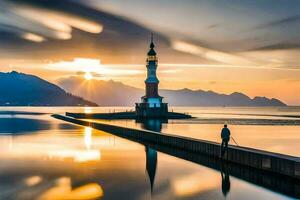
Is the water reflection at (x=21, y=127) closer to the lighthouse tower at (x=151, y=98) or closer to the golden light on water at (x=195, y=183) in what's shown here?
the lighthouse tower at (x=151, y=98)

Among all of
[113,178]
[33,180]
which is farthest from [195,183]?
[33,180]

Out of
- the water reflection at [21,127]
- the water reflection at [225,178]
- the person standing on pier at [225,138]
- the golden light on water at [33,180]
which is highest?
the person standing on pier at [225,138]

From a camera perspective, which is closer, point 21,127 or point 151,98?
point 21,127

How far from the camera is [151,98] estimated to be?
469ft

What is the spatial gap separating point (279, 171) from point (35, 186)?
14921mm

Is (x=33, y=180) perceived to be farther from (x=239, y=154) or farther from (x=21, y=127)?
(x=21, y=127)

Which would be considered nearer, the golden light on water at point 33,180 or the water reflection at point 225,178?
the water reflection at point 225,178

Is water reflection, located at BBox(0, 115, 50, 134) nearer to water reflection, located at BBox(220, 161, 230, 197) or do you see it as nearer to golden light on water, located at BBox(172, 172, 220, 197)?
water reflection, located at BBox(220, 161, 230, 197)

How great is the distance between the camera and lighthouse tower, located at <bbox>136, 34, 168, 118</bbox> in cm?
14162

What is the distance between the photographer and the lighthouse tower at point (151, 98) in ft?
465

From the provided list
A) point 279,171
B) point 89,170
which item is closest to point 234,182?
point 279,171

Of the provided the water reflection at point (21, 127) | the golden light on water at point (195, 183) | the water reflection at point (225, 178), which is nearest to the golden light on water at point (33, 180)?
the golden light on water at point (195, 183)

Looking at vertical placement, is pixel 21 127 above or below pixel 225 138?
below

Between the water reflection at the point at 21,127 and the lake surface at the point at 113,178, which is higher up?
the water reflection at the point at 21,127
